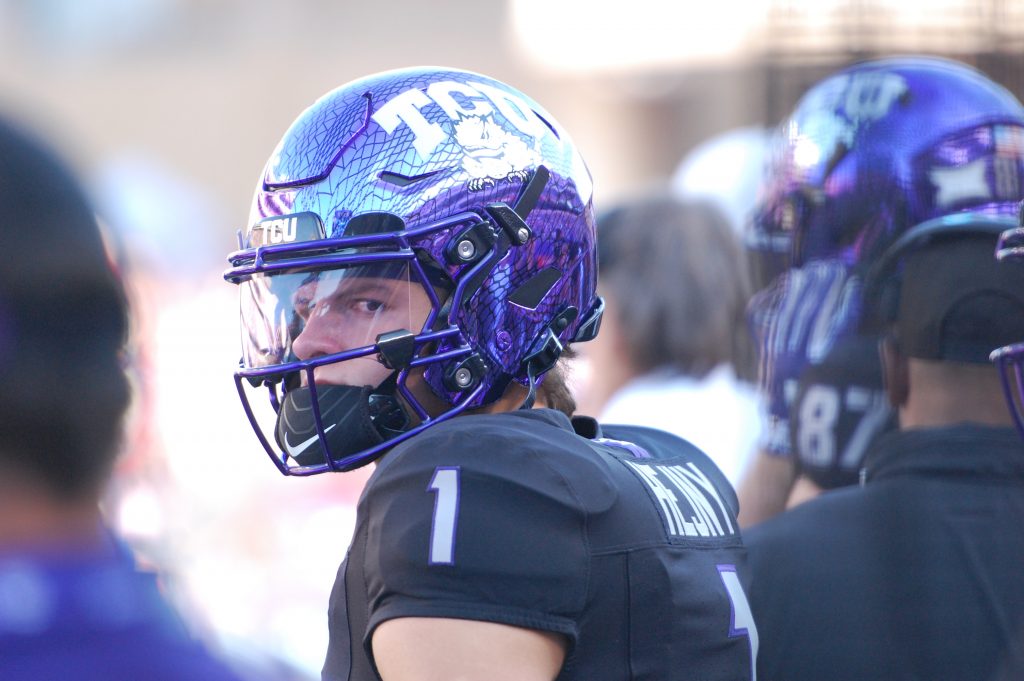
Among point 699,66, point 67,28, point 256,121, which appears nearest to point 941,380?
point 699,66

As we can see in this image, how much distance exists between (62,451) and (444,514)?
0.45m

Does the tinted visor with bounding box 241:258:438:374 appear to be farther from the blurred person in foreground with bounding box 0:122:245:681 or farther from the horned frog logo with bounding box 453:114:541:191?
the blurred person in foreground with bounding box 0:122:245:681

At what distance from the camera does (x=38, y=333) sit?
4.44ft

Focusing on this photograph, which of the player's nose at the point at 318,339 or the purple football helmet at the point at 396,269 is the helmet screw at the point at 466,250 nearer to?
the purple football helmet at the point at 396,269

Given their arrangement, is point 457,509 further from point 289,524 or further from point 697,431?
point 289,524

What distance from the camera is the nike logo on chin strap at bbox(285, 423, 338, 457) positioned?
6.30ft

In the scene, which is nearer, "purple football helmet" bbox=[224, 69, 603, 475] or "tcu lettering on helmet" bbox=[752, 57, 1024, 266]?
"purple football helmet" bbox=[224, 69, 603, 475]

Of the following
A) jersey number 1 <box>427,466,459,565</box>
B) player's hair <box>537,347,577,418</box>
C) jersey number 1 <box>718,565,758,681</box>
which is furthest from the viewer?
player's hair <box>537,347,577,418</box>

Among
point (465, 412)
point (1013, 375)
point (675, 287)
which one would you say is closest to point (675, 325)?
point (675, 287)

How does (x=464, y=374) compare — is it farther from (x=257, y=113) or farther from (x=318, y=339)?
(x=257, y=113)

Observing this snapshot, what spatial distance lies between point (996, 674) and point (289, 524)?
189 inches

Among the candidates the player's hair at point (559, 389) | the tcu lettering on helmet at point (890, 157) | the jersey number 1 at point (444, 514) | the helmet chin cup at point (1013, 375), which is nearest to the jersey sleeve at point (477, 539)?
the jersey number 1 at point (444, 514)

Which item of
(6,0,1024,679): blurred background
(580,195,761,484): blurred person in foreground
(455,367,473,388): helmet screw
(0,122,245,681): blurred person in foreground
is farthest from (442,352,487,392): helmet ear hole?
(580,195,761,484): blurred person in foreground

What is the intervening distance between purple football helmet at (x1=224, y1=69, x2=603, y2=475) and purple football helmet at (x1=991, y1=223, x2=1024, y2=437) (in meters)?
0.69
